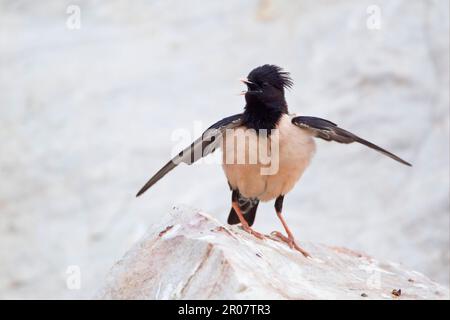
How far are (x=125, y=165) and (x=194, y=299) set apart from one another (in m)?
7.35

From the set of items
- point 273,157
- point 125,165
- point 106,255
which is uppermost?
point 273,157

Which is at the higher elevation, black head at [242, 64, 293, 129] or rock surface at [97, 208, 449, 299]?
black head at [242, 64, 293, 129]

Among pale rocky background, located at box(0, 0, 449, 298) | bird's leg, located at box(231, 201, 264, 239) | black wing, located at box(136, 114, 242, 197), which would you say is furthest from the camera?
pale rocky background, located at box(0, 0, 449, 298)

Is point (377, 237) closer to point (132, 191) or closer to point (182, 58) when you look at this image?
point (132, 191)

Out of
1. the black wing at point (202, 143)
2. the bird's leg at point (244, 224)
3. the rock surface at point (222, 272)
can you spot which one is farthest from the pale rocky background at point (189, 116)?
the rock surface at point (222, 272)

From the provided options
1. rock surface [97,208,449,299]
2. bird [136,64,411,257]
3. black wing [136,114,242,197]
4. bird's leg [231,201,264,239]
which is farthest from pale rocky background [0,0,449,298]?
rock surface [97,208,449,299]

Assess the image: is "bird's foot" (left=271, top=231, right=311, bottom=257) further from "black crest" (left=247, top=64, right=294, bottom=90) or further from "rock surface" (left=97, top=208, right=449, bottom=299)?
"black crest" (left=247, top=64, right=294, bottom=90)

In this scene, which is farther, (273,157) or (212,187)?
(212,187)

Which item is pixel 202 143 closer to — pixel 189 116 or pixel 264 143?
pixel 264 143

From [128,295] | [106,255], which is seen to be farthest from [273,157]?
[106,255]

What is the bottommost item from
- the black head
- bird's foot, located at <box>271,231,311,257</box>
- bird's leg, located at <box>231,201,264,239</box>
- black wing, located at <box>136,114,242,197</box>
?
bird's foot, located at <box>271,231,311,257</box>

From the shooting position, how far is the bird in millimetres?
7273

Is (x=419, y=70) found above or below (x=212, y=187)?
above

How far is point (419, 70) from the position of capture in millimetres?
12297
